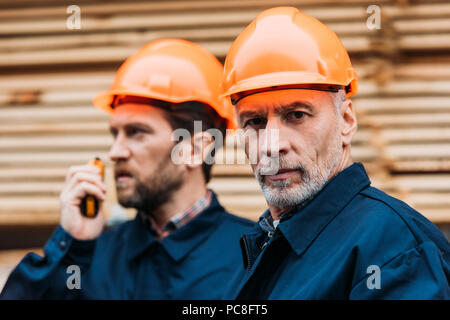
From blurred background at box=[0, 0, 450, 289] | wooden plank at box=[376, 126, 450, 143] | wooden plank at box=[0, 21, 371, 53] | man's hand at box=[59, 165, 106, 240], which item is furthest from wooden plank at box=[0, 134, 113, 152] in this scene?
wooden plank at box=[376, 126, 450, 143]

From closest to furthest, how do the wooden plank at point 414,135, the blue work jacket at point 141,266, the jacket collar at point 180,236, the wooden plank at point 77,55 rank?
1. the blue work jacket at point 141,266
2. the jacket collar at point 180,236
3. the wooden plank at point 414,135
4. the wooden plank at point 77,55

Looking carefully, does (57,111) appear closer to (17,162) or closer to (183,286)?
(17,162)

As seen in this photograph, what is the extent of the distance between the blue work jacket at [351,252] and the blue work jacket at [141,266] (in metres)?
0.82

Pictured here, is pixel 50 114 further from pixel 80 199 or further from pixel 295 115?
pixel 295 115

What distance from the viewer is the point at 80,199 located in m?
3.20

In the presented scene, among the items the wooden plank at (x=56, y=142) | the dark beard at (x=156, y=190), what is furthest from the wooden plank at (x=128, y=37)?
the dark beard at (x=156, y=190)

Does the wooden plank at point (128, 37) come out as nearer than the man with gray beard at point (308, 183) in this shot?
No

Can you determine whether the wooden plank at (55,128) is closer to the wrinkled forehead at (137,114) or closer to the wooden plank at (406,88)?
the wrinkled forehead at (137,114)

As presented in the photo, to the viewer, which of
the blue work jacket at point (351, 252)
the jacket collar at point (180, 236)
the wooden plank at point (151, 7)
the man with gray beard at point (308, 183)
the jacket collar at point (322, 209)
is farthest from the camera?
the wooden plank at point (151, 7)

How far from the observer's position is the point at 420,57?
167 inches

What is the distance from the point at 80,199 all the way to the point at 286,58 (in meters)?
1.77

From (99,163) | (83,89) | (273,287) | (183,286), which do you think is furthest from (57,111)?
(273,287)

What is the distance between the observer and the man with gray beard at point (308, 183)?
167 cm

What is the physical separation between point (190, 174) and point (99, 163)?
0.61m
